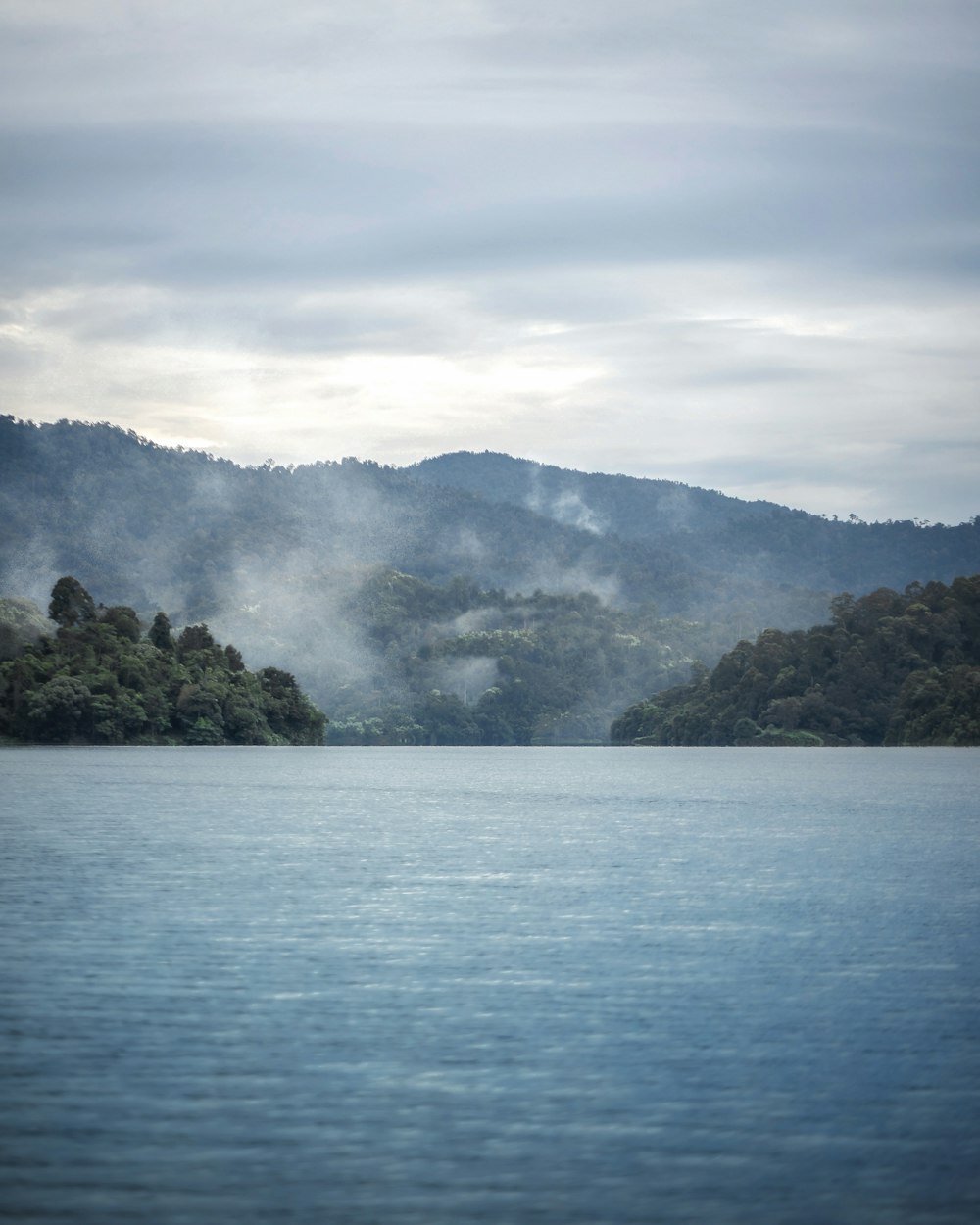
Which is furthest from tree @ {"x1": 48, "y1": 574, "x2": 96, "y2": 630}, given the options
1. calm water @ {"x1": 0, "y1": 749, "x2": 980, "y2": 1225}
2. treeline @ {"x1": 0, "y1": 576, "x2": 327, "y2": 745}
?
calm water @ {"x1": 0, "y1": 749, "x2": 980, "y2": 1225}

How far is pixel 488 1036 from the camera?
22.6 m

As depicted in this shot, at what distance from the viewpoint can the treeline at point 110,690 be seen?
17350 cm

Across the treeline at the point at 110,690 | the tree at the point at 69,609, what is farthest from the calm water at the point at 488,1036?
the tree at the point at 69,609

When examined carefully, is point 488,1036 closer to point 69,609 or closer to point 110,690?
point 110,690

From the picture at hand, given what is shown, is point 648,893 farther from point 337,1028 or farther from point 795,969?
point 337,1028

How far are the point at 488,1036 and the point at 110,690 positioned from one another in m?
164

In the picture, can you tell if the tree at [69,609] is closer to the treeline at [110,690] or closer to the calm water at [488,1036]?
the treeline at [110,690]

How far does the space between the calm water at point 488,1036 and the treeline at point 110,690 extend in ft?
409

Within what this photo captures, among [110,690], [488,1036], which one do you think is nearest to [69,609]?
[110,690]

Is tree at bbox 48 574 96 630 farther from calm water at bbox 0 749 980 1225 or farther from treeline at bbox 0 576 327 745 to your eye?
calm water at bbox 0 749 980 1225

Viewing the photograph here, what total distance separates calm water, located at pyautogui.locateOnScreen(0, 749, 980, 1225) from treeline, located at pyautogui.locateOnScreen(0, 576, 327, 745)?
409ft

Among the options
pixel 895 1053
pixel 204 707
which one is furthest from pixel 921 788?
pixel 204 707

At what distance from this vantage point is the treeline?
569 feet

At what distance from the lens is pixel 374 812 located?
261 feet
